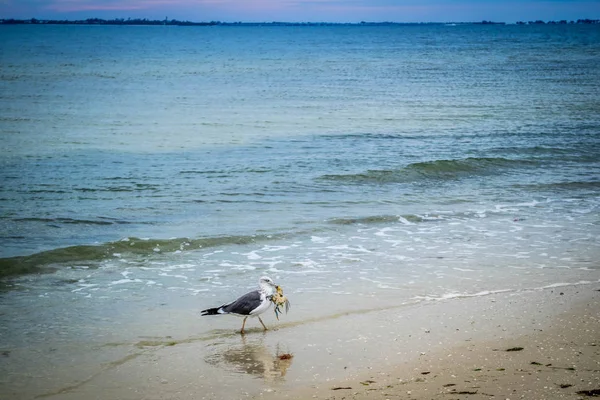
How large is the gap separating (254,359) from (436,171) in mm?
12877

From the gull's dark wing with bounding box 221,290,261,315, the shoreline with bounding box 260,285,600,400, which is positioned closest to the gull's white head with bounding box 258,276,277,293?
the gull's dark wing with bounding box 221,290,261,315

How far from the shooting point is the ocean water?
9727mm

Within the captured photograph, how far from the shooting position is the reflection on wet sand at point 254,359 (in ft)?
23.9

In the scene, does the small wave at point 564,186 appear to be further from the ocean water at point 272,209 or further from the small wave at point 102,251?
the small wave at point 102,251

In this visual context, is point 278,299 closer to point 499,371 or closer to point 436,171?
point 499,371

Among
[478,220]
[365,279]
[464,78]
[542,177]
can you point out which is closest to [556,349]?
[365,279]

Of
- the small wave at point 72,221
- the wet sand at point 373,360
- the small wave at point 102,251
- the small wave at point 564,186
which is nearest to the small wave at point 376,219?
the small wave at point 102,251

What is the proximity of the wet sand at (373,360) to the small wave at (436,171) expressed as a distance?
938 cm

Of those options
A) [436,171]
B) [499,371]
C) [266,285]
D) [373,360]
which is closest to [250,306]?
[266,285]

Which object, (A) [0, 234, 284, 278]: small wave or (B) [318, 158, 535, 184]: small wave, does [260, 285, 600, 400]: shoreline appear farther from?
(B) [318, 158, 535, 184]: small wave

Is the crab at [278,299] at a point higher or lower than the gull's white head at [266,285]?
lower

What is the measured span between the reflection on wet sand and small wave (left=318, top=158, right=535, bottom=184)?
413 inches

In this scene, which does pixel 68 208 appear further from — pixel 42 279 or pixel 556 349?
pixel 556 349

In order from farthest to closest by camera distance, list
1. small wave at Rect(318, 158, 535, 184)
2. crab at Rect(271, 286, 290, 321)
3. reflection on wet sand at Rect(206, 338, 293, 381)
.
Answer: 1. small wave at Rect(318, 158, 535, 184)
2. crab at Rect(271, 286, 290, 321)
3. reflection on wet sand at Rect(206, 338, 293, 381)
